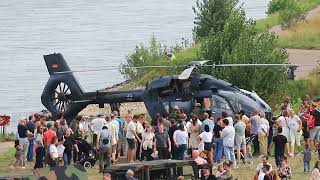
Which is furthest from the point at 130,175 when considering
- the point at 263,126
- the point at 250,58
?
the point at 250,58

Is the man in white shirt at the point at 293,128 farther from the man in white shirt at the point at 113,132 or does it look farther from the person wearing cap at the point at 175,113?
the man in white shirt at the point at 113,132

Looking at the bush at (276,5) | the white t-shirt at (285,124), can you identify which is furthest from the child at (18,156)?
the bush at (276,5)

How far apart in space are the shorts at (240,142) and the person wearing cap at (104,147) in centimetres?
325

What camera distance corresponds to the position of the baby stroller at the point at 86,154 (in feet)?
87.7

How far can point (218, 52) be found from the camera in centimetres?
4200

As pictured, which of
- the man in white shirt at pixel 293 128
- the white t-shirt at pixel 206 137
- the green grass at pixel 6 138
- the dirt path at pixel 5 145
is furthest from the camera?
the green grass at pixel 6 138

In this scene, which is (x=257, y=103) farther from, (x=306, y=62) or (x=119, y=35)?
(x=119, y=35)

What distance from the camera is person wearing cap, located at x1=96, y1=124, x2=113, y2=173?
85.4 feet

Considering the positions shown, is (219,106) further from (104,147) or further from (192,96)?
(104,147)

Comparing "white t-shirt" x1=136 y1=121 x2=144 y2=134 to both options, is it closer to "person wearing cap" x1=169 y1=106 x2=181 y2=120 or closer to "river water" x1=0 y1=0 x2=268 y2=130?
"person wearing cap" x1=169 y1=106 x2=181 y2=120

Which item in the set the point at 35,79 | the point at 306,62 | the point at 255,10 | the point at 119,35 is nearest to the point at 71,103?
the point at 306,62

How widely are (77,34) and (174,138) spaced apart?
7215cm

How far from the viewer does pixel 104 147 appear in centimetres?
2603

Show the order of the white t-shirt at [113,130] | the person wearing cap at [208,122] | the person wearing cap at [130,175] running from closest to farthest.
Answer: the person wearing cap at [130,175]
the person wearing cap at [208,122]
the white t-shirt at [113,130]
